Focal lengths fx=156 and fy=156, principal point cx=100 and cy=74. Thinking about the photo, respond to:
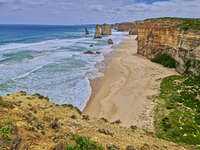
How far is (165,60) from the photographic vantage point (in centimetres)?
2962

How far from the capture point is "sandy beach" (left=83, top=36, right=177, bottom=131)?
1407 centimetres

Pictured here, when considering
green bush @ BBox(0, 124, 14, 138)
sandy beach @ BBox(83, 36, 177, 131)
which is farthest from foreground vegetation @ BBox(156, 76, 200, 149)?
green bush @ BBox(0, 124, 14, 138)

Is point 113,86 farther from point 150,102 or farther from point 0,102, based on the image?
point 0,102

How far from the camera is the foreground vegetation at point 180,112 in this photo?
10.9 metres

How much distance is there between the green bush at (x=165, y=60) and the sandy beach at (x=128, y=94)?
141 cm

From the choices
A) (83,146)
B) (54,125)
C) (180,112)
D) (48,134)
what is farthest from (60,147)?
A: (180,112)

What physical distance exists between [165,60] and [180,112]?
59.1ft

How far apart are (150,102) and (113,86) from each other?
622cm

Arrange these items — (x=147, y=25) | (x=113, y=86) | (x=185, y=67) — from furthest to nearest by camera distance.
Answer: (x=147, y=25)
(x=185, y=67)
(x=113, y=86)

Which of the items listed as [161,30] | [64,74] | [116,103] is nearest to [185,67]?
[161,30]

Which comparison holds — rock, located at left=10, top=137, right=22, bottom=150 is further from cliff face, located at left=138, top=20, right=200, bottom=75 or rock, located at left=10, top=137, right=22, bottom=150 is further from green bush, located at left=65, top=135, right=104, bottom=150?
cliff face, located at left=138, top=20, right=200, bottom=75

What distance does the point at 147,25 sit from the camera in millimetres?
35500

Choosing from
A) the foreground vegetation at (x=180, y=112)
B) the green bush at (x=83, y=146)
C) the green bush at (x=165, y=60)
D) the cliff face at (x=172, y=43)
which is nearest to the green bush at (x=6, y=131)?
the green bush at (x=83, y=146)

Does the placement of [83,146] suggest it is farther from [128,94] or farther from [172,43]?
[172,43]
